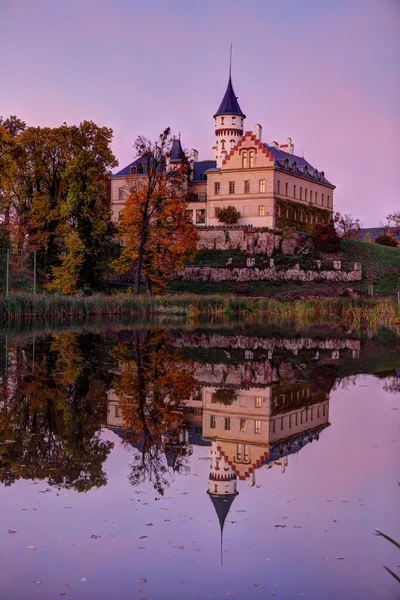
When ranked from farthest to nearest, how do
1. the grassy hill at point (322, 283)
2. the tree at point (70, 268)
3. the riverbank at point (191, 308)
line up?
the grassy hill at point (322, 283) < the tree at point (70, 268) < the riverbank at point (191, 308)

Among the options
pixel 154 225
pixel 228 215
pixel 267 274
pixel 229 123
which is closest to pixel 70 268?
pixel 154 225

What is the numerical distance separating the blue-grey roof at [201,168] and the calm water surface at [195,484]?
52.3 metres

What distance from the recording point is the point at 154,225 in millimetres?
39719

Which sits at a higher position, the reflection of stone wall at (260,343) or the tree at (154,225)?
the tree at (154,225)

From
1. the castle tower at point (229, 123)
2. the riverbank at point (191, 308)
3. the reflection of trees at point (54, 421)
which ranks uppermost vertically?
the castle tower at point (229, 123)

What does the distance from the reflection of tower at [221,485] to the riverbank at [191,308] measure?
20.2m

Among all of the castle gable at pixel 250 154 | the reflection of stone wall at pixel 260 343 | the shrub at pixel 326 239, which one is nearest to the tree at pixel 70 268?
the reflection of stone wall at pixel 260 343

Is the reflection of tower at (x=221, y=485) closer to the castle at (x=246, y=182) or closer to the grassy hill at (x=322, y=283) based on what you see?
the grassy hill at (x=322, y=283)

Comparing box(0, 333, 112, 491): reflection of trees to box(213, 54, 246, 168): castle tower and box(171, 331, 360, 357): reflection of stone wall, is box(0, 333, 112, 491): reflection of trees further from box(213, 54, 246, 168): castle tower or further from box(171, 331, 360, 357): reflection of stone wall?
box(213, 54, 246, 168): castle tower

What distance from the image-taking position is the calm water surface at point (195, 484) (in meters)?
4.30

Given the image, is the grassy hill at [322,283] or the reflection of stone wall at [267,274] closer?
the grassy hill at [322,283]

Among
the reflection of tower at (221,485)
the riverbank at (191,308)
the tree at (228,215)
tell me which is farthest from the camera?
the tree at (228,215)

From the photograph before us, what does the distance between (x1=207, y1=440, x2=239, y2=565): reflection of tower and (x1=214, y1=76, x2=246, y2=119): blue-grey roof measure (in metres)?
60.8

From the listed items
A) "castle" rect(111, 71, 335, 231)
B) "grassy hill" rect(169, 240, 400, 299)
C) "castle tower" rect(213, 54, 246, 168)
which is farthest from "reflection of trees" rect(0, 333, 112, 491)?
"castle tower" rect(213, 54, 246, 168)
